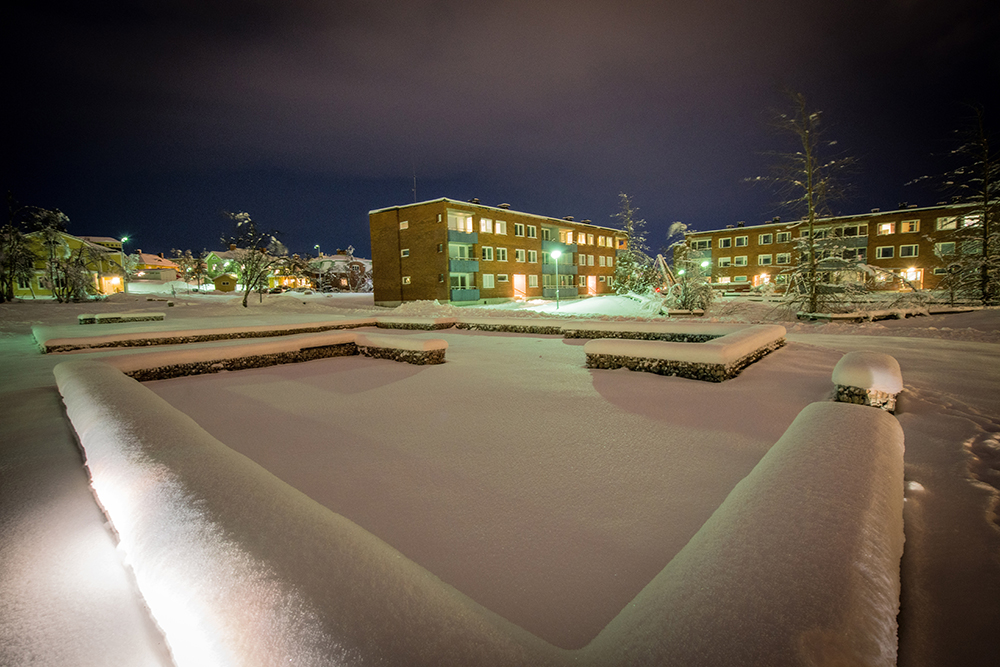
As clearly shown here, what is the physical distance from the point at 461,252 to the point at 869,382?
34.0m

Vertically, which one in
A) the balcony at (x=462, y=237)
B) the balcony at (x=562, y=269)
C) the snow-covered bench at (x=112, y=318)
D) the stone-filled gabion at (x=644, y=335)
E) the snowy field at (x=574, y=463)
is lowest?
the snowy field at (x=574, y=463)

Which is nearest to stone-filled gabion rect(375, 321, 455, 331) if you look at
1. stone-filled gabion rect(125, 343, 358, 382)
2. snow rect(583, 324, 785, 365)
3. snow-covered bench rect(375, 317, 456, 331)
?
snow-covered bench rect(375, 317, 456, 331)

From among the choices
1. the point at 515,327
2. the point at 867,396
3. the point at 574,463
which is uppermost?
the point at 515,327

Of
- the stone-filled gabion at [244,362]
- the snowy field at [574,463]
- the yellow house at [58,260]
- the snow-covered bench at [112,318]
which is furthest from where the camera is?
the yellow house at [58,260]

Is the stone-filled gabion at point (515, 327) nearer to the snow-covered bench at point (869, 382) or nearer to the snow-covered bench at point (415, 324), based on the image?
the snow-covered bench at point (415, 324)

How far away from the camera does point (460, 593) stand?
202cm

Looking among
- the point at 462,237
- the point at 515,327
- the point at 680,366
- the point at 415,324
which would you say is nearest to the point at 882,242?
the point at 462,237

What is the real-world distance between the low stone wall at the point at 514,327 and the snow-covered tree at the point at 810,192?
474 inches

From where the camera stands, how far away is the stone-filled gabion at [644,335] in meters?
11.2

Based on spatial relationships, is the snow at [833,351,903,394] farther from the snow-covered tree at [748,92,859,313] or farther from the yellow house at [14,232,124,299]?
the yellow house at [14,232,124,299]

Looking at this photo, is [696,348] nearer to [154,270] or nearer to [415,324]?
[415,324]

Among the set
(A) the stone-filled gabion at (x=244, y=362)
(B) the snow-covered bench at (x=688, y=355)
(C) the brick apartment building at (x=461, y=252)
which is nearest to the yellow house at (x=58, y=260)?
(C) the brick apartment building at (x=461, y=252)

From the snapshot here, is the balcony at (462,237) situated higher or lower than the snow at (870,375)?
higher

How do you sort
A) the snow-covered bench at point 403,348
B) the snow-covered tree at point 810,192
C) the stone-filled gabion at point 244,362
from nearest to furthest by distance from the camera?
the stone-filled gabion at point 244,362 → the snow-covered bench at point 403,348 → the snow-covered tree at point 810,192
